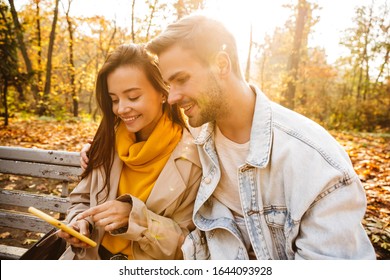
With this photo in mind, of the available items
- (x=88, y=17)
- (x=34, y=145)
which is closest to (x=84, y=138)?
(x=34, y=145)

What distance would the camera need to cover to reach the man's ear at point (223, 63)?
161cm

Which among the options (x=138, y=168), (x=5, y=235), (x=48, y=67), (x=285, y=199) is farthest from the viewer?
(x=48, y=67)

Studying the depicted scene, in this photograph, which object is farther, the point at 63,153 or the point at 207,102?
the point at 63,153

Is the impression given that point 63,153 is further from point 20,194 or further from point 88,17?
point 88,17

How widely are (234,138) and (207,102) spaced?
271 millimetres

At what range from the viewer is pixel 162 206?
6.07ft

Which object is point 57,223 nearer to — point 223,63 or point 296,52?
point 223,63

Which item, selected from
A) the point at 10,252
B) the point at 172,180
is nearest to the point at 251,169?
the point at 172,180

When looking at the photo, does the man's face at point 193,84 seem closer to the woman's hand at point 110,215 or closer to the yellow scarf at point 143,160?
the yellow scarf at point 143,160

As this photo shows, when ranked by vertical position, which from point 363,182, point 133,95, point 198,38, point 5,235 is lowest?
point 5,235

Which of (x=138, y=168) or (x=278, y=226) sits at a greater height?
(x=138, y=168)

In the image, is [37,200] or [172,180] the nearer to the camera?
[172,180]

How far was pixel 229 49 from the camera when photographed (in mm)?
1692

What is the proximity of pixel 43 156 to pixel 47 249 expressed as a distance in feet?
2.49
